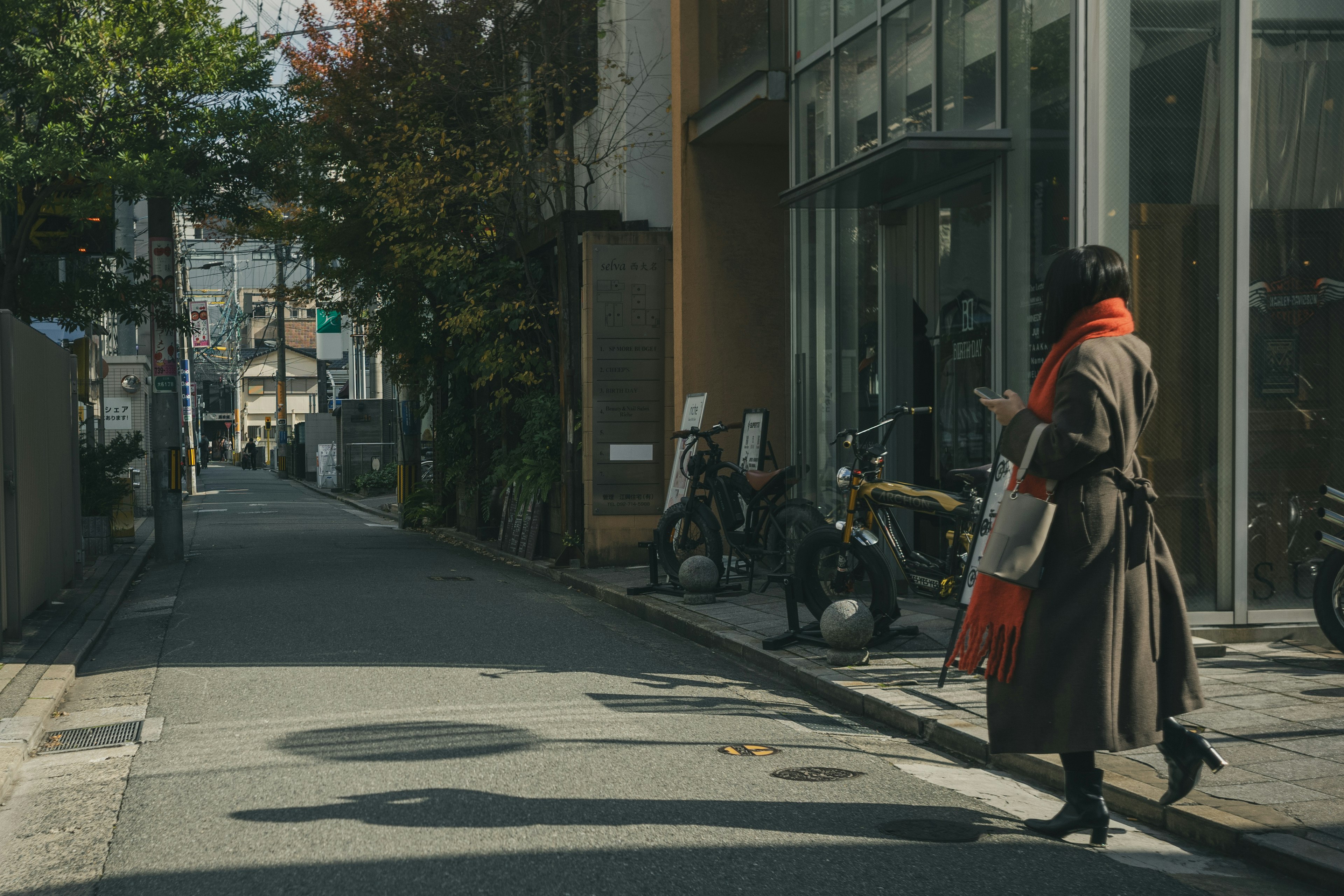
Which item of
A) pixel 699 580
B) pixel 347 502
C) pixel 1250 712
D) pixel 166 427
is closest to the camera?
pixel 1250 712

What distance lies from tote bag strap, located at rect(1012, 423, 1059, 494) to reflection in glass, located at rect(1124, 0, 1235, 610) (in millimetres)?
4273

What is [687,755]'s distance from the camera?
600 cm

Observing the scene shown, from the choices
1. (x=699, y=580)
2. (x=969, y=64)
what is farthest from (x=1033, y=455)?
(x=699, y=580)

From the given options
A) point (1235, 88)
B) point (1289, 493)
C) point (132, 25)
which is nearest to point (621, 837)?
point (1289, 493)

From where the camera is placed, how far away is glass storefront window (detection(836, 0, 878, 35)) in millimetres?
11273

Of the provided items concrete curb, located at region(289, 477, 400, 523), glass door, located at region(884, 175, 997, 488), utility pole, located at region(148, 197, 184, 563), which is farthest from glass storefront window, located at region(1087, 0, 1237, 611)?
concrete curb, located at region(289, 477, 400, 523)

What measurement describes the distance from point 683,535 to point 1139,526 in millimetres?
7894

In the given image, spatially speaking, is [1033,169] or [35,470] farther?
[35,470]

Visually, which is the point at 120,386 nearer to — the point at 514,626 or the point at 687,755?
the point at 514,626

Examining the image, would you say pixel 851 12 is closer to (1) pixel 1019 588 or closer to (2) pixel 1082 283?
(2) pixel 1082 283

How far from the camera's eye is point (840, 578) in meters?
8.57

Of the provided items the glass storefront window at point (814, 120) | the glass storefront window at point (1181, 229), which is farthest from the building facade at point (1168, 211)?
the glass storefront window at point (814, 120)

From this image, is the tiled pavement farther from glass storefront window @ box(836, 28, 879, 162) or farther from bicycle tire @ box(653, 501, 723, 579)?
glass storefront window @ box(836, 28, 879, 162)

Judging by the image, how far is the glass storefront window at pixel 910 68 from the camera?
408 inches
